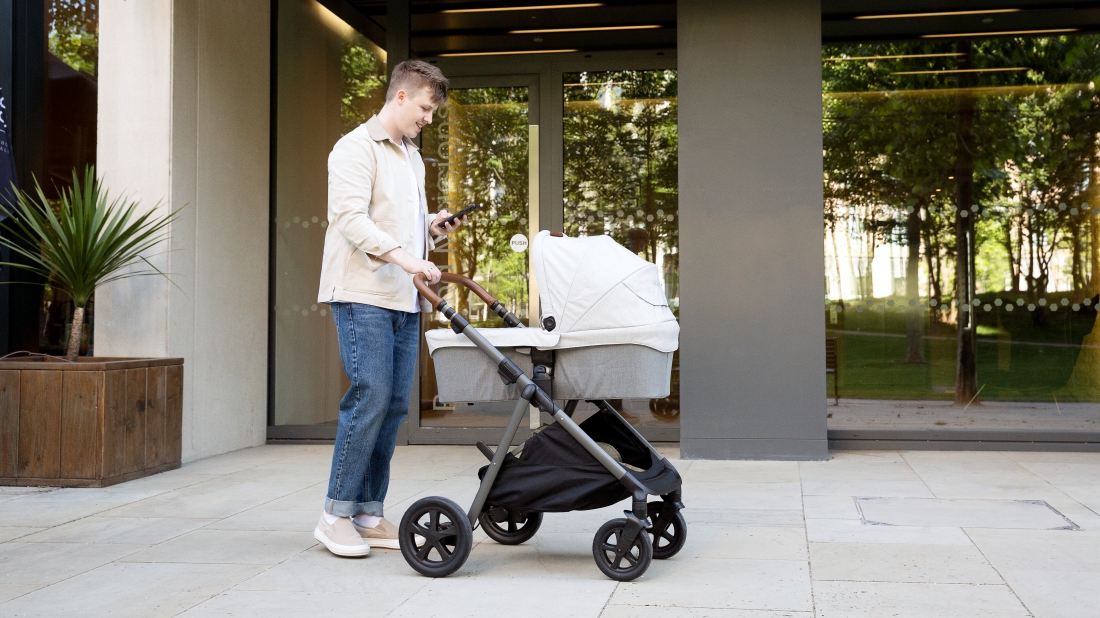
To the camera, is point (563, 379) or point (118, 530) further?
point (118, 530)

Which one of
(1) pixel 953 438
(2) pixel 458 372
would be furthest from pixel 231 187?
(1) pixel 953 438

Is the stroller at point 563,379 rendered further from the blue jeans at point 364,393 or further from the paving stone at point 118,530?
the paving stone at point 118,530

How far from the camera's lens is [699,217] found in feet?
20.0

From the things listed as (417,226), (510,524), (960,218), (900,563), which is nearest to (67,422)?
(417,226)

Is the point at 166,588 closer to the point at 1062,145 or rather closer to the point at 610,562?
the point at 610,562

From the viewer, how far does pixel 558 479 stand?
3.38 metres

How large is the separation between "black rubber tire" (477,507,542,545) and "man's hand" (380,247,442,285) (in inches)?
36.6

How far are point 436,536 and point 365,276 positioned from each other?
979 millimetres

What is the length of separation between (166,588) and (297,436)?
393 centimetres

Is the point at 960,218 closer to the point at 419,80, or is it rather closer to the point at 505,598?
the point at 419,80

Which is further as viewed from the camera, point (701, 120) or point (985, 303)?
point (985, 303)

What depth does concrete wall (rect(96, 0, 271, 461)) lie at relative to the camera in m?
6.01

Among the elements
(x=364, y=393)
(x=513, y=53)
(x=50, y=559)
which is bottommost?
(x=50, y=559)

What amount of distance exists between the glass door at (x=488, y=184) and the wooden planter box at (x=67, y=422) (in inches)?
88.2
